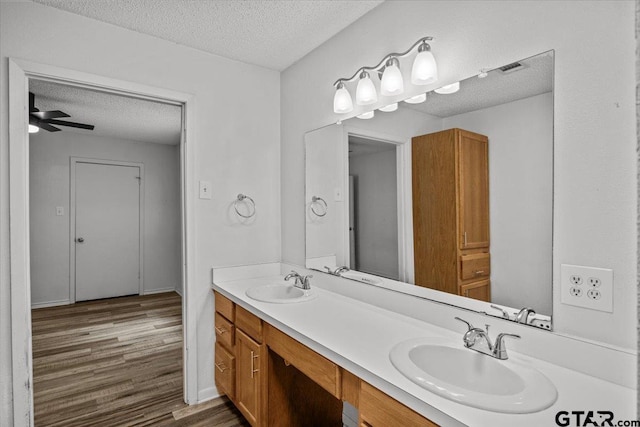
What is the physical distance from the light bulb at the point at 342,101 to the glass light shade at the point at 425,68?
20.0 inches

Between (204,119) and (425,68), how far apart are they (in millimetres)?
1492

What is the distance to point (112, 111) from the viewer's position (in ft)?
12.0

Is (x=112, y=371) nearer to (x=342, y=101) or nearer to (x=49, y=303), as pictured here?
(x=49, y=303)

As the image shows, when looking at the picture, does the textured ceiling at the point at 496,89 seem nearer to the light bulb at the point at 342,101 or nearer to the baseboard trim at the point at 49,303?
the light bulb at the point at 342,101

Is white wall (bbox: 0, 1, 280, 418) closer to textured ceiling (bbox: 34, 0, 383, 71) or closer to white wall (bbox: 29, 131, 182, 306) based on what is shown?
textured ceiling (bbox: 34, 0, 383, 71)

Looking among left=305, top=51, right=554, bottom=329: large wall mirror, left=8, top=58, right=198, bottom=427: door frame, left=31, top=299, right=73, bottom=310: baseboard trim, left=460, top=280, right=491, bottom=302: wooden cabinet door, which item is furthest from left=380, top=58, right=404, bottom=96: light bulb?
left=31, top=299, right=73, bottom=310: baseboard trim

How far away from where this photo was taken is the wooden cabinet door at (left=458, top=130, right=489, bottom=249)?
1347 mm

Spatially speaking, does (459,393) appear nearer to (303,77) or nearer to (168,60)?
(303,77)

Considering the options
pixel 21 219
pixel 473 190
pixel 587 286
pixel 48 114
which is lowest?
pixel 587 286

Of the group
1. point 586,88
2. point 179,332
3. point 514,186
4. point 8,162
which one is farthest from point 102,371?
point 586,88

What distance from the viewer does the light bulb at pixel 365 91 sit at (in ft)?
5.92

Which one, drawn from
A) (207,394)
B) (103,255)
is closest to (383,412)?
(207,394)

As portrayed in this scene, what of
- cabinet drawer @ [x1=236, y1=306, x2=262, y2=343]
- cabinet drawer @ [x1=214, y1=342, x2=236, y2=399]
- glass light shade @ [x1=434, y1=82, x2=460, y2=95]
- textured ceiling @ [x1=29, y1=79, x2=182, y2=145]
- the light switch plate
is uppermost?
textured ceiling @ [x1=29, y1=79, x2=182, y2=145]

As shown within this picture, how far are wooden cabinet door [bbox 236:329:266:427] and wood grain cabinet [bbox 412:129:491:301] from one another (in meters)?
0.92
